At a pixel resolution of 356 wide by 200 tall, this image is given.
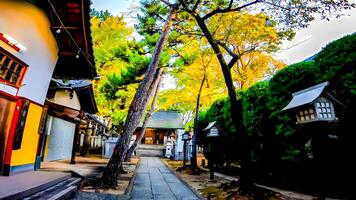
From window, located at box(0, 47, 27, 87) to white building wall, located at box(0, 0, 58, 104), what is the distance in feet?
0.49

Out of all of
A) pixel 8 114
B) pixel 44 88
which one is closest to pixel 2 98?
pixel 8 114

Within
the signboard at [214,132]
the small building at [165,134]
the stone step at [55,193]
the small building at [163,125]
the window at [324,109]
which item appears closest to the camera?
the window at [324,109]

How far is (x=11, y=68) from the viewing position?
7094 mm

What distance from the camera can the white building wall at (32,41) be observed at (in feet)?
21.8

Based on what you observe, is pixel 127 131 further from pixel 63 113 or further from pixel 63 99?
pixel 63 99

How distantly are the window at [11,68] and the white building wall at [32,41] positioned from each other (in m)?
0.15

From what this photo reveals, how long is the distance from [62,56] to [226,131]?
8.97 meters

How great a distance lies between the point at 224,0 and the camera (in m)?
8.39

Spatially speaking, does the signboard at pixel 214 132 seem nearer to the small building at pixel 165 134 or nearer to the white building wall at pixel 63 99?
the white building wall at pixel 63 99

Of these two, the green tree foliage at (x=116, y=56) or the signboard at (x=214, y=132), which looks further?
the green tree foliage at (x=116, y=56)

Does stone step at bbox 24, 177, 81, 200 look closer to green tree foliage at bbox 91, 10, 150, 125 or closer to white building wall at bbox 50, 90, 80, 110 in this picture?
white building wall at bbox 50, 90, 80, 110

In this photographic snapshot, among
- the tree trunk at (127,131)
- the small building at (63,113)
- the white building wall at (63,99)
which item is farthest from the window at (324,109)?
the white building wall at (63,99)

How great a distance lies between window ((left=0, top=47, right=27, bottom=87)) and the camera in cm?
666

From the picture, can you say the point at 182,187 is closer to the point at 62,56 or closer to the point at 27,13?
the point at 62,56
